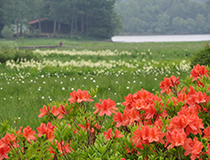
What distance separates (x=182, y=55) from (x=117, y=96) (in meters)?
16.0

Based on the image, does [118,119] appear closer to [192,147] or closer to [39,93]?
[192,147]

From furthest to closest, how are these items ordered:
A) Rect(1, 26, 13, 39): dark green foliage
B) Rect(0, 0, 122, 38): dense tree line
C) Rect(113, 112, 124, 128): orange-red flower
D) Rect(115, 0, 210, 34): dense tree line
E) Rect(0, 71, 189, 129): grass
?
Rect(115, 0, 210, 34): dense tree line, Rect(0, 0, 122, 38): dense tree line, Rect(1, 26, 13, 39): dark green foliage, Rect(0, 71, 189, 129): grass, Rect(113, 112, 124, 128): orange-red flower

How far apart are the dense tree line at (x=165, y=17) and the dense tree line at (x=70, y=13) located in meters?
63.7

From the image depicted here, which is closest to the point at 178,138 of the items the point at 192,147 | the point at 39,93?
the point at 192,147

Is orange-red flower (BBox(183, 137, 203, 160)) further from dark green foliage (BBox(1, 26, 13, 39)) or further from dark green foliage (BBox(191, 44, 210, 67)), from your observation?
dark green foliage (BBox(1, 26, 13, 39))

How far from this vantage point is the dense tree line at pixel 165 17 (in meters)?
143

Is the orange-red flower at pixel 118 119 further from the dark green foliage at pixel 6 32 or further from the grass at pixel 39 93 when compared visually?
the dark green foliage at pixel 6 32

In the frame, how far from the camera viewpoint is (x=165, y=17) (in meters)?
147

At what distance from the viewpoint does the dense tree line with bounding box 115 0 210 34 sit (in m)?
143

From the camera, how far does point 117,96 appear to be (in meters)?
6.87

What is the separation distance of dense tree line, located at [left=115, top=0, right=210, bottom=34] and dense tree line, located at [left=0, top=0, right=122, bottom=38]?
6368cm

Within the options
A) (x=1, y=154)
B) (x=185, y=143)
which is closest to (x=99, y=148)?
(x=185, y=143)

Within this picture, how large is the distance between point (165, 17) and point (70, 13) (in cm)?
9313

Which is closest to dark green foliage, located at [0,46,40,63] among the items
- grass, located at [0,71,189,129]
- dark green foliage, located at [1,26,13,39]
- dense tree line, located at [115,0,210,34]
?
grass, located at [0,71,189,129]
